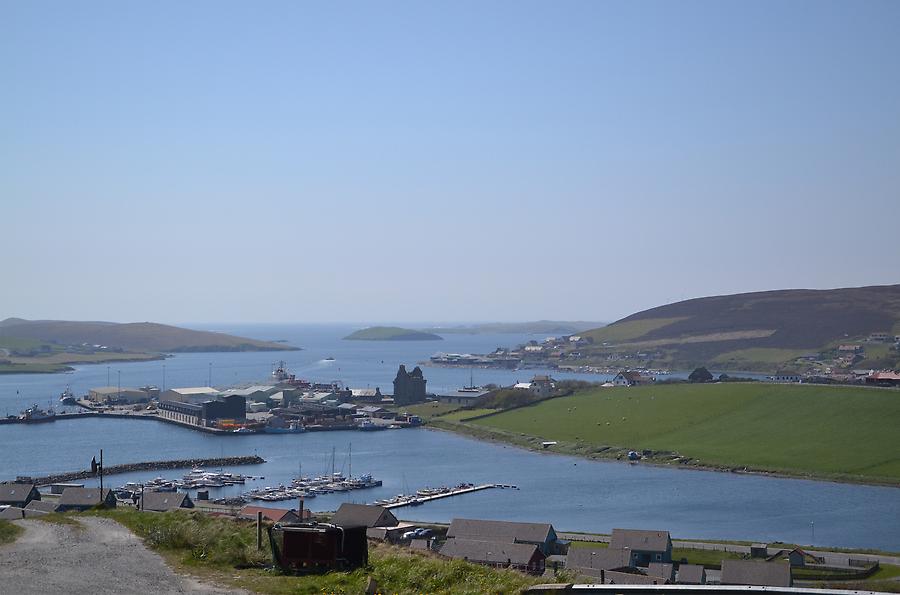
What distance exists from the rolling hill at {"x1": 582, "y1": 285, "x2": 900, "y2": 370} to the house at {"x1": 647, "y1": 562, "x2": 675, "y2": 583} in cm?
4450

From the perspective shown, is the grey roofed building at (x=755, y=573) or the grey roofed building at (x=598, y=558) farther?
the grey roofed building at (x=598, y=558)

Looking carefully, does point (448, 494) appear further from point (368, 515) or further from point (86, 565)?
point (86, 565)

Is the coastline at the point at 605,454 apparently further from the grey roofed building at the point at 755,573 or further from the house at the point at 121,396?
the house at the point at 121,396

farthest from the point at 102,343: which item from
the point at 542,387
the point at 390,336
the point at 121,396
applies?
the point at 542,387

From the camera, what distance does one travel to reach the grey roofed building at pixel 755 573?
10828mm

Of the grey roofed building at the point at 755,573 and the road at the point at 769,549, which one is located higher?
the grey roofed building at the point at 755,573

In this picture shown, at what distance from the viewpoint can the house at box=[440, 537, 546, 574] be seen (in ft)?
39.1

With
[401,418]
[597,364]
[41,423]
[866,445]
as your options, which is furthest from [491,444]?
[597,364]

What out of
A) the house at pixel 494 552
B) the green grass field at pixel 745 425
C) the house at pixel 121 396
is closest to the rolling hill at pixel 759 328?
the green grass field at pixel 745 425

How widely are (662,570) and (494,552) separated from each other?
2.05 metres

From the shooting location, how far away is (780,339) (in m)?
63.2

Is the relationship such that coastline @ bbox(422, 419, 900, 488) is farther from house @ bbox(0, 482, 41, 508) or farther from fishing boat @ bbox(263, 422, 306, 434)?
house @ bbox(0, 482, 41, 508)

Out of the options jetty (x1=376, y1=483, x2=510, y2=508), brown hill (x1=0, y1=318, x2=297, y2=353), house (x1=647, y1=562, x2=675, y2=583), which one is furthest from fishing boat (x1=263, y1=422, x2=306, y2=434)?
brown hill (x1=0, y1=318, x2=297, y2=353)

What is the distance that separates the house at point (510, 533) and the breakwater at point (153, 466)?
1113cm
